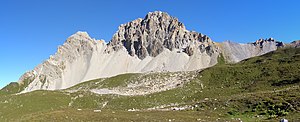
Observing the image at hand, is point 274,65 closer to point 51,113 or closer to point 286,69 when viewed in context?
point 286,69

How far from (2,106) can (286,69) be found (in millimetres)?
73390

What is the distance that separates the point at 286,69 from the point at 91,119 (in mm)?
65017

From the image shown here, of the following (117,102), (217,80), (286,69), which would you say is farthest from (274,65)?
(117,102)

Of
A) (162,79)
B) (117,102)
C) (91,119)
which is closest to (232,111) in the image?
(91,119)

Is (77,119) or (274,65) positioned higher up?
(274,65)

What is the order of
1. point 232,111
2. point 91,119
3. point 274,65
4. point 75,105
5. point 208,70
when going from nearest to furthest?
point 91,119, point 232,111, point 75,105, point 274,65, point 208,70

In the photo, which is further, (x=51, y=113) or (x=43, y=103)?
(x=43, y=103)

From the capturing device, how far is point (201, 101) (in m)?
52.7

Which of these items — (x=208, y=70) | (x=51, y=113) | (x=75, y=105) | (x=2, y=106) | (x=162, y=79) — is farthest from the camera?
(x=162, y=79)

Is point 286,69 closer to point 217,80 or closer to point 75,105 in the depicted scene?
point 217,80

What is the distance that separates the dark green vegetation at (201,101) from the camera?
118ft

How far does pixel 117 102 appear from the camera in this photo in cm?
7862

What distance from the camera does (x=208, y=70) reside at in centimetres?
10569

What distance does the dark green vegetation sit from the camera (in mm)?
35878
